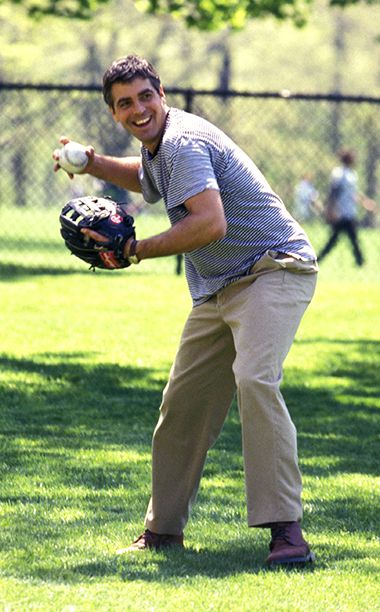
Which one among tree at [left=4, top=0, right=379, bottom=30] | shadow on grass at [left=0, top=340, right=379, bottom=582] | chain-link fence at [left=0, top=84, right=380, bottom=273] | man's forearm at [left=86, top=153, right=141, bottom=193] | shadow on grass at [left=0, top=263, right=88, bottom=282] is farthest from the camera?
chain-link fence at [left=0, top=84, right=380, bottom=273]

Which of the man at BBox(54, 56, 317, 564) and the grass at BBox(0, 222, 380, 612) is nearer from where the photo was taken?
the grass at BBox(0, 222, 380, 612)

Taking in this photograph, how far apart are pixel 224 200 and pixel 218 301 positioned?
16.1 inches

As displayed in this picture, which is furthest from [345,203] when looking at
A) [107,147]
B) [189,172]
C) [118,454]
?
[189,172]

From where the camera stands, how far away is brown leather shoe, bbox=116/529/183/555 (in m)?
5.62

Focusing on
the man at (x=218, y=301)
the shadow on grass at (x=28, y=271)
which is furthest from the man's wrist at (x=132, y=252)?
the shadow on grass at (x=28, y=271)

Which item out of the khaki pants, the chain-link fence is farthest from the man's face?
the chain-link fence

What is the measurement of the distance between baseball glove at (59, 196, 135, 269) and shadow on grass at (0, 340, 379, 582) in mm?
1136

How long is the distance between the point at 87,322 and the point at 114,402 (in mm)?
3255

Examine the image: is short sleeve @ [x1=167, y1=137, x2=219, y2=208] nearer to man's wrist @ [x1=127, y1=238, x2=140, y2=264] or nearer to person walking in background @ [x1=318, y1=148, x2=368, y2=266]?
man's wrist @ [x1=127, y1=238, x2=140, y2=264]

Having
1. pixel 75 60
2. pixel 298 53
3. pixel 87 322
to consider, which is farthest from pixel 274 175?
pixel 298 53

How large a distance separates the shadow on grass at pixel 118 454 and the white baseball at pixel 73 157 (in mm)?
1490

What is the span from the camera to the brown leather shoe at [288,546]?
529cm

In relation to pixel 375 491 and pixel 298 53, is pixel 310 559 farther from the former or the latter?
pixel 298 53

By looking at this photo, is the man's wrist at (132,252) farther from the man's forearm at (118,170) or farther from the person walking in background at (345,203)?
the person walking in background at (345,203)
